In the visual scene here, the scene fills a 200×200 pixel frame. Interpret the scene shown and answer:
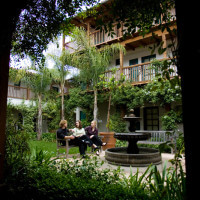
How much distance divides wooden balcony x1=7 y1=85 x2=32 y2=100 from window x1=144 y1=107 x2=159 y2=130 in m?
12.0

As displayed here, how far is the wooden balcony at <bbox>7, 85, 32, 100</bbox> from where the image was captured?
62.2ft

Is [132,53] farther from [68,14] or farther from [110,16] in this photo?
[110,16]

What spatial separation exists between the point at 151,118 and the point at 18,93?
13.1 metres

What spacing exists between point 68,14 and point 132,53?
11.8 m

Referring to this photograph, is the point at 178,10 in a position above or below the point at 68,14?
below

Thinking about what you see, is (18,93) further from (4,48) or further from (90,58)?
(4,48)

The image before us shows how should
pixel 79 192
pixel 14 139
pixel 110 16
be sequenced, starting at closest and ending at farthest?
pixel 79 192 → pixel 110 16 → pixel 14 139

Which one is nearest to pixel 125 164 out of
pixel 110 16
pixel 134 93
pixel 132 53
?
pixel 110 16

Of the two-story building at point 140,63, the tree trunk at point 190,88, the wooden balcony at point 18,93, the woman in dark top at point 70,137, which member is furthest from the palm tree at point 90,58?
the tree trunk at point 190,88

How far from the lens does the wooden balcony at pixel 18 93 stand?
19.0 metres

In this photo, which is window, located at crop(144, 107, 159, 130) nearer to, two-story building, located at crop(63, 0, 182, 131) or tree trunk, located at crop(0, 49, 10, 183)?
two-story building, located at crop(63, 0, 182, 131)

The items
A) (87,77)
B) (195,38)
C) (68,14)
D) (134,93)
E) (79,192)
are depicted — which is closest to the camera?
(195,38)

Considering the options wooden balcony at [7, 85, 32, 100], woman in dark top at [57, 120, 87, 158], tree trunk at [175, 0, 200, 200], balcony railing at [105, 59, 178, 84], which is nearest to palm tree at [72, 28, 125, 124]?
balcony railing at [105, 59, 178, 84]

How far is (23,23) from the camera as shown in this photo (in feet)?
12.7
